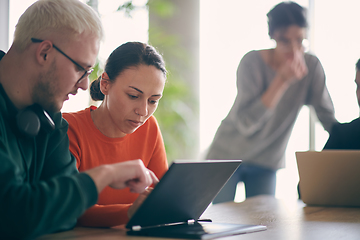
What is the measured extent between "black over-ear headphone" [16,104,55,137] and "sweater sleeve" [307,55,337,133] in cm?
171

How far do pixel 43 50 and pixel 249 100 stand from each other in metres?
A: 1.48

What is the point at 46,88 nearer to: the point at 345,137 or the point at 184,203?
the point at 184,203

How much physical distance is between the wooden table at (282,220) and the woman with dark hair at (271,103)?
0.55 meters

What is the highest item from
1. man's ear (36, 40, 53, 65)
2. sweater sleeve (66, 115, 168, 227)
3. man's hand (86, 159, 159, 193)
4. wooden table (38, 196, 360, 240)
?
man's ear (36, 40, 53, 65)

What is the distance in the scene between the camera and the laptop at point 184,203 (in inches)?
35.5

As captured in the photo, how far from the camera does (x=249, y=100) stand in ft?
7.29

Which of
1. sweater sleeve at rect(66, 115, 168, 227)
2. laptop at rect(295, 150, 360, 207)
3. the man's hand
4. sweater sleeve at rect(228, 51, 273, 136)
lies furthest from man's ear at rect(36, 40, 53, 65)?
sweater sleeve at rect(228, 51, 273, 136)

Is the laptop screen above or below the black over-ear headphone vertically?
below

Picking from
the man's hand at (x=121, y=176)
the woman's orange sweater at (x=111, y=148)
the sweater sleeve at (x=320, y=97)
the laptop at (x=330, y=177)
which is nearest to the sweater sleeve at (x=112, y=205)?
the woman's orange sweater at (x=111, y=148)

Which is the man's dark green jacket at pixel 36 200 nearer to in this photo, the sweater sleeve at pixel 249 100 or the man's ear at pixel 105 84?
the man's ear at pixel 105 84

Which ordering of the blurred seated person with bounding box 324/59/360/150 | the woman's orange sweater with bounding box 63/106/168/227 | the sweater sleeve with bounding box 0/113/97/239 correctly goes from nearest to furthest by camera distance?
1. the sweater sleeve with bounding box 0/113/97/239
2. the woman's orange sweater with bounding box 63/106/168/227
3. the blurred seated person with bounding box 324/59/360/150

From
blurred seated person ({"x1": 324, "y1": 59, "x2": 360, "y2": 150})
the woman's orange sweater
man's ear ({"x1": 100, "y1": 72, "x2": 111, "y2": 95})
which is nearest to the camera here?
the woman's orange sweater

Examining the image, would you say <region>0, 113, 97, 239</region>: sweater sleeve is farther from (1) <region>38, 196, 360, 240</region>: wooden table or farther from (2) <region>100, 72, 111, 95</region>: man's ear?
(2) <region>100, 72, 111, 95</region>: man's ear

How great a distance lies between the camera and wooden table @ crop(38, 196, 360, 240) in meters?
0.92
